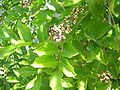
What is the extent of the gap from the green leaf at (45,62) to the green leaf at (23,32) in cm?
13

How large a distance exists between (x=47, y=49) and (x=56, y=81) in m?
0.09

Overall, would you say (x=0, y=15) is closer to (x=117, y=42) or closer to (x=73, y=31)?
(x=73, y=31)

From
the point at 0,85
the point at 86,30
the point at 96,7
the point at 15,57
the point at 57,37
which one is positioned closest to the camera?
the point at 96,7

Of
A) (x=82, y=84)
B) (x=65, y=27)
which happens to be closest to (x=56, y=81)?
(x=82, y=84)

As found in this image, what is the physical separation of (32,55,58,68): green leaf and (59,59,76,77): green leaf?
2 centimetres

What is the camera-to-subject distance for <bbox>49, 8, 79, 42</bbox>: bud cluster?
1173 millimetres

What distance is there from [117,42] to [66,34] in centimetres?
22

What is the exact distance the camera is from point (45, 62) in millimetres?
938

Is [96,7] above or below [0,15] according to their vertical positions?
below

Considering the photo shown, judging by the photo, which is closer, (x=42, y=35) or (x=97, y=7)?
(x=97, y=7)

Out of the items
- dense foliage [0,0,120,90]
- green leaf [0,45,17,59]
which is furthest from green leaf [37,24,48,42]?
green leaf [0,45,17,59]

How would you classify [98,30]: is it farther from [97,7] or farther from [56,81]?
[56,81]

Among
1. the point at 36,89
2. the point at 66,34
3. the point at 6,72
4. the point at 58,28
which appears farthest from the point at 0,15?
the point at 36,89

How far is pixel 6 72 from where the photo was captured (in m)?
1.79
